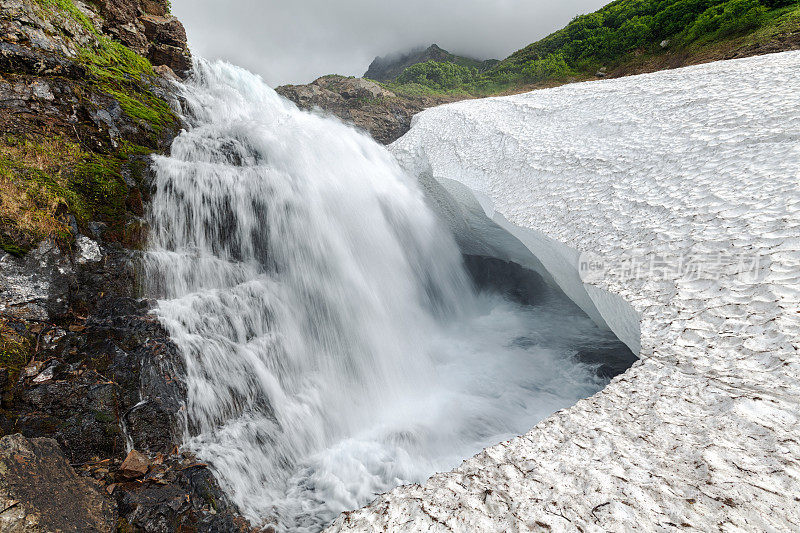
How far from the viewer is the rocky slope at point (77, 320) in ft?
8.79

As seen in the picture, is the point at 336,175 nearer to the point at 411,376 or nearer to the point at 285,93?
the point at 411,376

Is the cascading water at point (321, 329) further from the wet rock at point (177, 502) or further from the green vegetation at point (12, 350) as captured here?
the green vegetation at point (12, 350)

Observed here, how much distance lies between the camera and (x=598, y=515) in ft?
5.57

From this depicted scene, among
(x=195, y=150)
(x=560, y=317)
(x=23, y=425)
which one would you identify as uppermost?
(x=195, y=150)

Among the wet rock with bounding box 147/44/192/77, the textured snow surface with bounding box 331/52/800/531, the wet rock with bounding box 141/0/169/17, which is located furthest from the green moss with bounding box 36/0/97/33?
the textured snow surface with bounding box 331/52/800/531

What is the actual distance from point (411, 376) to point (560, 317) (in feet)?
15.6

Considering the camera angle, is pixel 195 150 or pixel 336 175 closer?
pixel 195 150

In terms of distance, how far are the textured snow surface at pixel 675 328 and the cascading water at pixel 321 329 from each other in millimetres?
2364

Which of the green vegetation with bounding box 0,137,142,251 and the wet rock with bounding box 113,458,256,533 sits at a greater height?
the green vegetation with bounding box 0,137,142,251

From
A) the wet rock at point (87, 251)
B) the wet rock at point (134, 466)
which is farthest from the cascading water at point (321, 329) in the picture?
the wet rock at point (87, 251)

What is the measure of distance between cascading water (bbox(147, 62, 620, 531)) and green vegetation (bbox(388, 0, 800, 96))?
13.4 m

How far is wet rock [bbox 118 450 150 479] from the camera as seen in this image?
2.90 meters

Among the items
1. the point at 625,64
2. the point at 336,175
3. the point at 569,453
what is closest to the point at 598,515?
the point at 569,453

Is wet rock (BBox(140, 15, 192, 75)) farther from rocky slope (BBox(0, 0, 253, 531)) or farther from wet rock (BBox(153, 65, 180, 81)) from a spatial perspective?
rocky slope (BBox(0, 0, 253, 531))
